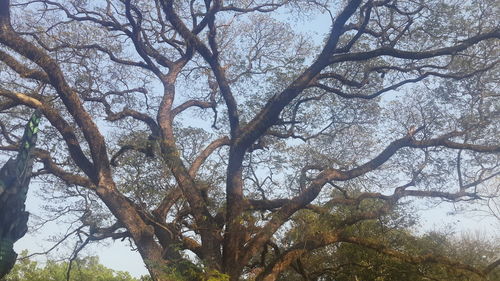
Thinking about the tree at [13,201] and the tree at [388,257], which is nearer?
the tree at [13,201]

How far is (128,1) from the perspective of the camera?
8789 mm

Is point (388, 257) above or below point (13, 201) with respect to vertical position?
above

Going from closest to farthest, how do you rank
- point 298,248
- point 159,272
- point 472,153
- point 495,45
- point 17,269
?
point 159,272 → point 298,248 → point 495,45 → point 472,153 → point 17,269

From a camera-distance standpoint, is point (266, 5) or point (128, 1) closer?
point (128, 1)

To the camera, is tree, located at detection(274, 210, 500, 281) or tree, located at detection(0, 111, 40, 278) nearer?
tree, located at detection(0, 111, 40, 278)

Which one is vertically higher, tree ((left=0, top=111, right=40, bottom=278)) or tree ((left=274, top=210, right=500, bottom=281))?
tree ((left=274, top=210, right=500, bottom=281))

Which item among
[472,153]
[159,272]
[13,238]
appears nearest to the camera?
[13,238]

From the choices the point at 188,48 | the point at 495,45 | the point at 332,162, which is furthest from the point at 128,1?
the point at 495,45

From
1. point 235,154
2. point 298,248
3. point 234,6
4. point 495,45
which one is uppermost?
point 234,6

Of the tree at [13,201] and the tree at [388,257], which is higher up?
the tree at [388,257]

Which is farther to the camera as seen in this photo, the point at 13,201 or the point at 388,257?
the point at 388,257

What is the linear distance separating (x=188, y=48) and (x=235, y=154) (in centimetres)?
252

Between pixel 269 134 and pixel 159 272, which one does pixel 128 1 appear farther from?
pixel 159 272

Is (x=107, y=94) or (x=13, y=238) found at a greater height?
(x=107, y=94)
